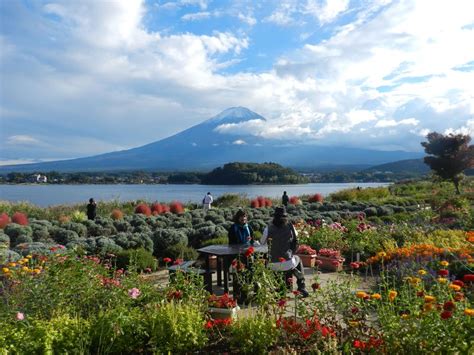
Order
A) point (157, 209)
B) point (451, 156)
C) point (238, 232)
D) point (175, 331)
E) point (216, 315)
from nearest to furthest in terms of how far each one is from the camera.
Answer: point (175, 331) → point (216, 315) → point (238, 232) → point (157, 209) → point (451, 156)

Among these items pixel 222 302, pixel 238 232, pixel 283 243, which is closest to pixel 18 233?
pixel 238 232

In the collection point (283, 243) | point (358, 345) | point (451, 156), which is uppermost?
point (451, 156)

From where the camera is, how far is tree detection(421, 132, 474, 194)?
29.5 meters

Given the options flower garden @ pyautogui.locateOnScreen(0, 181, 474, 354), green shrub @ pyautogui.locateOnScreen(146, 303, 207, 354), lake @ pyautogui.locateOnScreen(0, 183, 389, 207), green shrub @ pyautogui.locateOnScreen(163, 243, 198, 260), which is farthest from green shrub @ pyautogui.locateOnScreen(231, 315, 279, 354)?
lake @ pyautogui.locateOnScreen(0, 183, 389, 207)

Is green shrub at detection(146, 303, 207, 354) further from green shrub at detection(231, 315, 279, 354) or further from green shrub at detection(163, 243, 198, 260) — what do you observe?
green shrub at detection(163, 243, 198, 260)

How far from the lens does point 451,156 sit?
2977cm

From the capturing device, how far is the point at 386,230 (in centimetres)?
1121

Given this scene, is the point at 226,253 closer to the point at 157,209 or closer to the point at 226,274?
the point at 226,274

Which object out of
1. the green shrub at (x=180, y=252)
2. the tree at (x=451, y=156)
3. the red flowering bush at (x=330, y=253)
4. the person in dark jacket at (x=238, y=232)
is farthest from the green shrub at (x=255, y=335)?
the tree at (x=451, y=156)

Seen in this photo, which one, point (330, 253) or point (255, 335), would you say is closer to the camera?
point (255, 335)

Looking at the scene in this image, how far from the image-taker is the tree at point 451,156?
29547 millimetres

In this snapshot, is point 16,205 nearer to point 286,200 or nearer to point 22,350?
point 286,200

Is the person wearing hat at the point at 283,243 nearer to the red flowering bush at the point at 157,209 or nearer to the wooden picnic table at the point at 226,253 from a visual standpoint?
the wooden picnic table at the point at 226,253

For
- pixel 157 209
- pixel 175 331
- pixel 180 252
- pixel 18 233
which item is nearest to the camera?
pixel 175 331
